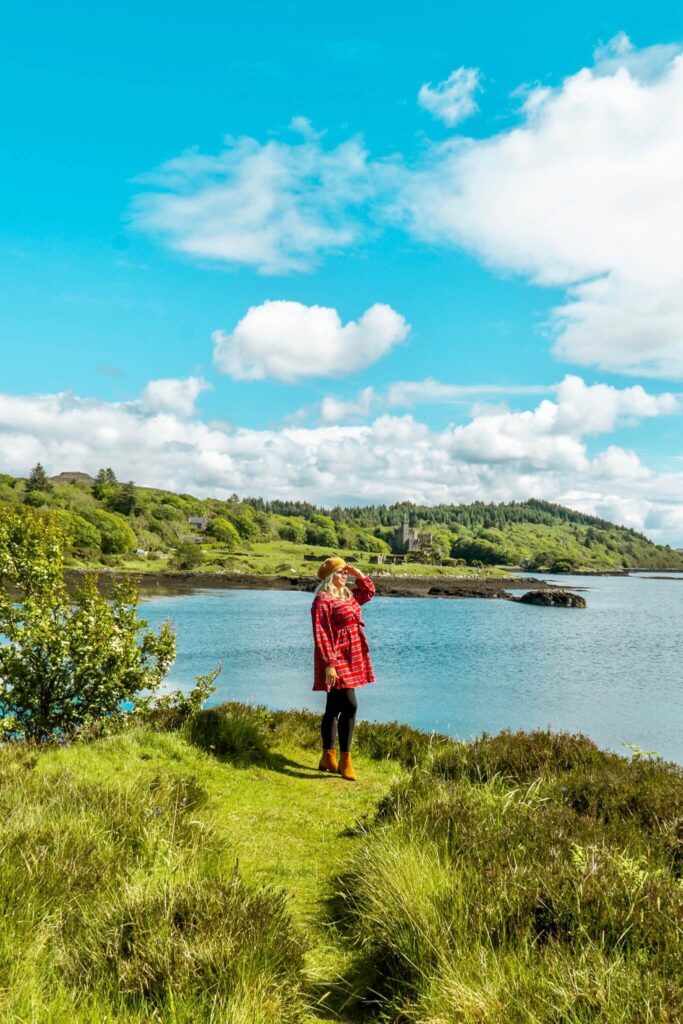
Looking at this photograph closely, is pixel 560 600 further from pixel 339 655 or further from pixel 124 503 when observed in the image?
pixel 124 503

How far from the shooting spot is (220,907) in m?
3.88

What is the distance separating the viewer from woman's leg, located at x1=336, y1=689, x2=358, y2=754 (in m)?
8.48

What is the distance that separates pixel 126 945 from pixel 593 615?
75808 millimetres

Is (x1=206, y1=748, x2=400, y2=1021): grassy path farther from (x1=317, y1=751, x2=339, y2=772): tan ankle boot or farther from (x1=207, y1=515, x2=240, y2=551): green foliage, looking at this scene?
(x1=207, y1=515, x2=240, y2=551): green foliage

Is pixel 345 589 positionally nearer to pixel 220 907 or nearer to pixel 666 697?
pixel 220 907

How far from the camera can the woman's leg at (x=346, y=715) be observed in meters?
8.48

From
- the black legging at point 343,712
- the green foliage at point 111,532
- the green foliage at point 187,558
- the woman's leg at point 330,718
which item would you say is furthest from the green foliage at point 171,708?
the green foliage at point 111,532

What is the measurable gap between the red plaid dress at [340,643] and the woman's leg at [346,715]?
0.14m

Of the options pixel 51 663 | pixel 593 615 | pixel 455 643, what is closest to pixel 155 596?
pixel 455 643

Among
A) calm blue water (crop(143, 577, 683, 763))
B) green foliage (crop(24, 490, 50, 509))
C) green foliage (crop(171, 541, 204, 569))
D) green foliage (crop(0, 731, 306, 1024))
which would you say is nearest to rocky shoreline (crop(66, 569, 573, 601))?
green foliage (crop(171, 541, 204, 569))

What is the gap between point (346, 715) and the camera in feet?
28.0

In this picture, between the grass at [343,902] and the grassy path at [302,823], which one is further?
the grassy path at [302,823]

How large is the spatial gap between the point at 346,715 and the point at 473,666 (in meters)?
29.3

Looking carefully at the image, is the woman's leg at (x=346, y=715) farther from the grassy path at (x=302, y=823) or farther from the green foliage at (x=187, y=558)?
the green foliage at (x=187, y=558)
